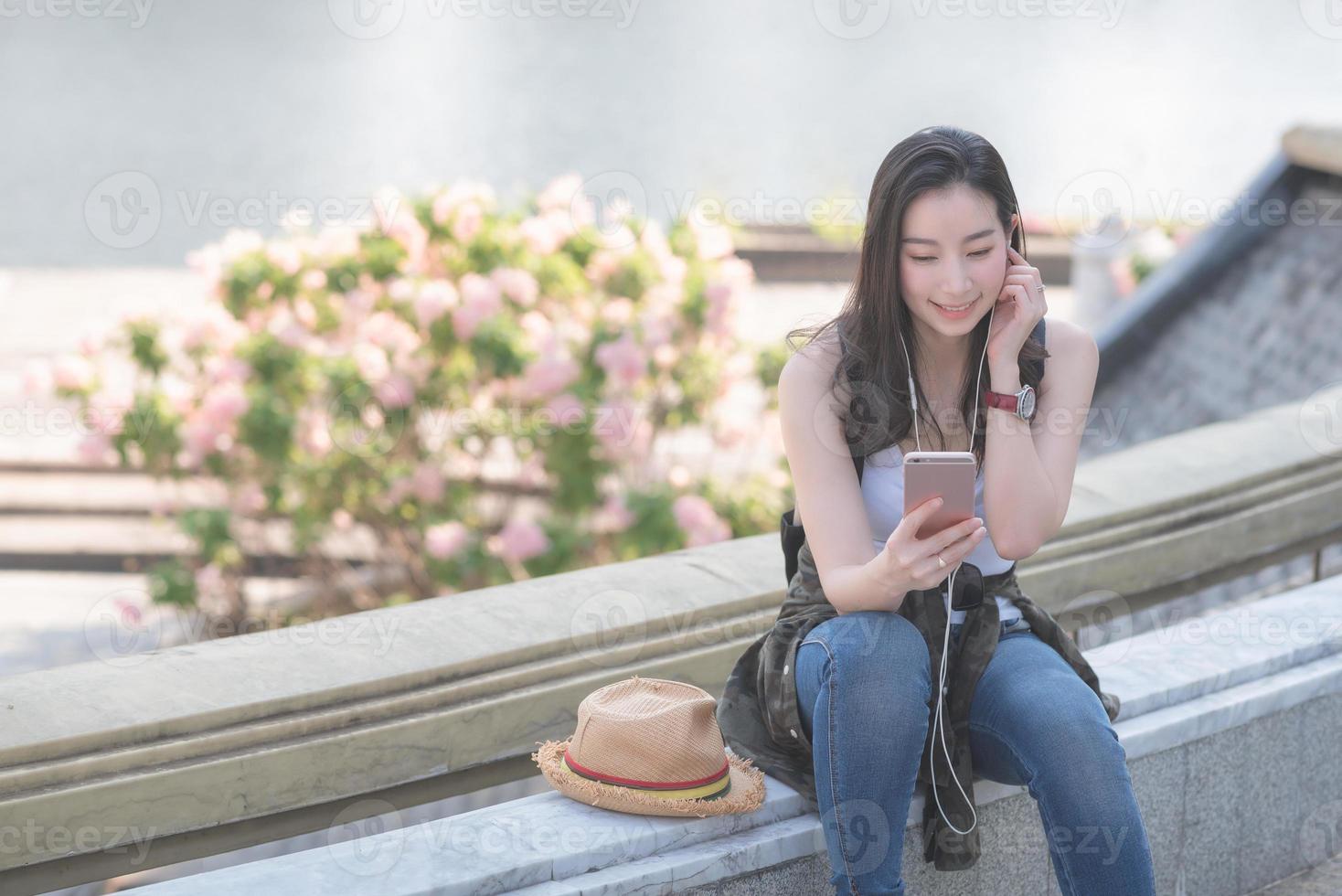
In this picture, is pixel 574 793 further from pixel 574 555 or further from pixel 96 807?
pixel 574 555

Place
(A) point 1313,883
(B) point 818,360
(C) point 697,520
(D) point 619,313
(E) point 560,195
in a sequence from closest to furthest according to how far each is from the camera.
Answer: (B) point 818,360
(A) point 1313,883
(C) point 697,520
(D) point 619,313
(E) point 560,195

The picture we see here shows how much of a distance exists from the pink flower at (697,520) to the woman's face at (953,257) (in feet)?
5.53

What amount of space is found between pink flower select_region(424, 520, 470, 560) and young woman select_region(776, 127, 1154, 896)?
1859mm

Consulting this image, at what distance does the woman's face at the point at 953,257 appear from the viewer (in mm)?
1781

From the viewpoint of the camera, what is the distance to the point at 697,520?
3490 millimetres

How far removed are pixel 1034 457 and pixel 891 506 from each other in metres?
0.20

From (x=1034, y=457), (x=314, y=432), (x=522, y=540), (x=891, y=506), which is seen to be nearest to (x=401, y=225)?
(x=314, y=432)

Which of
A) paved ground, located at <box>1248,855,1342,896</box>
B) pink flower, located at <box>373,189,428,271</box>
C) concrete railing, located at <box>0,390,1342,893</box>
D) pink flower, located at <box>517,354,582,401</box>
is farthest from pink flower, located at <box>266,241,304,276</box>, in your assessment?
paved ground, located at <box>1248,855,1342,896</box>

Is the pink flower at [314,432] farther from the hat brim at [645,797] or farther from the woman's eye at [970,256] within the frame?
the woman's eye at [970,256]

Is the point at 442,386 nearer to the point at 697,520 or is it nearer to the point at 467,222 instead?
the point at 467,222

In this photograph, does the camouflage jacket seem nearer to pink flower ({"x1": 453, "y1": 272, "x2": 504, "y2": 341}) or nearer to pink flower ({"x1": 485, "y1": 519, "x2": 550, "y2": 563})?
pink flower ({"x1": 485, "y1": 519, "x2": 550, "y2": 563})

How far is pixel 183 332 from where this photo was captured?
151 inches

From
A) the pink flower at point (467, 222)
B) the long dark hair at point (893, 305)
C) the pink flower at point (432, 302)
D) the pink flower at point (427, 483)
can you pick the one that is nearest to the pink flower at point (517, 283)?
Result: the pink flower at point (432, 302)

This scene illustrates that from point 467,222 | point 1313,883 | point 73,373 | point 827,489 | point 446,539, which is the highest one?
point 467,222
